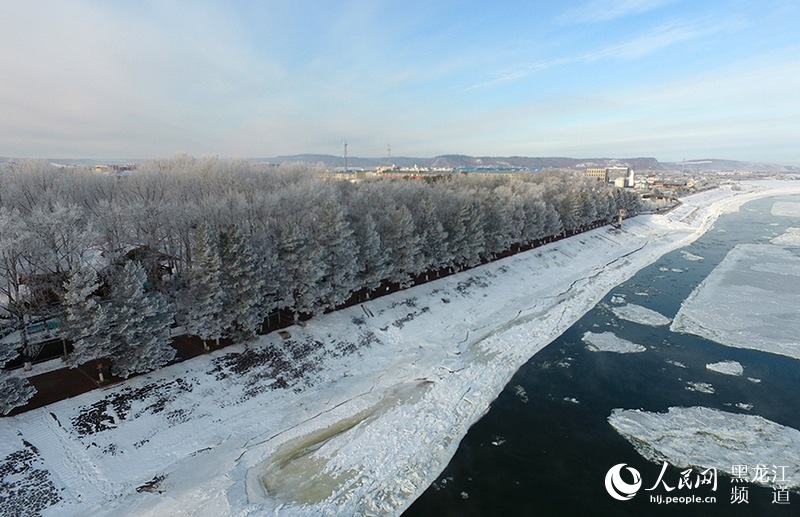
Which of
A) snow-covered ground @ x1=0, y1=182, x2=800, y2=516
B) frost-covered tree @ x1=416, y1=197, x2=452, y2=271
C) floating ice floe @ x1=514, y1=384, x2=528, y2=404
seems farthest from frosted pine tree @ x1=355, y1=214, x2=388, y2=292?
floating ice floe @ x1=514, y1=384, x2=528, y2=404

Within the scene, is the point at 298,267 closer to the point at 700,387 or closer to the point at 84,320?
the point at 84,320

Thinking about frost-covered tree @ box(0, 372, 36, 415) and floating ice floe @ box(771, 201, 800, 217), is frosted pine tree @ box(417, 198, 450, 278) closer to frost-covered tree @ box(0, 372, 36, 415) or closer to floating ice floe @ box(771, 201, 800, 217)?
frost-covered tree @ box(0, 372, 36, 415)

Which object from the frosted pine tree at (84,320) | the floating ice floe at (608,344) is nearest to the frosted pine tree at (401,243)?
the floating ice floe at (608,344)

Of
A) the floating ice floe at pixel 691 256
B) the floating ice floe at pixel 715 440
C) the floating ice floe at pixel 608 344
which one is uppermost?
the floating ice floe at pixel 691 256

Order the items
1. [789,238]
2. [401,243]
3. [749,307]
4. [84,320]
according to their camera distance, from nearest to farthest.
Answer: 1. [84,320]
2. [401,243]
3. [749,307]
4. [789,238]

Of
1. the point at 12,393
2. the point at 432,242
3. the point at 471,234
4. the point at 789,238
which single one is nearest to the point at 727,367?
the point at 471,234

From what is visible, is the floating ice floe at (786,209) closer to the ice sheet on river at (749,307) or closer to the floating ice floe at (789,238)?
the floating ice floe at (789,238)

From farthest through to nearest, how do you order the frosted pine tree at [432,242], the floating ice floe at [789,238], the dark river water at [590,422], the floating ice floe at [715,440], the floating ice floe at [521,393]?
the floating ice floe at [789,238], the frosted pine tree at [432,242], the floating ice floe at [521,393], the floating ice floe at [715,440], the dark river water at [590,422]
